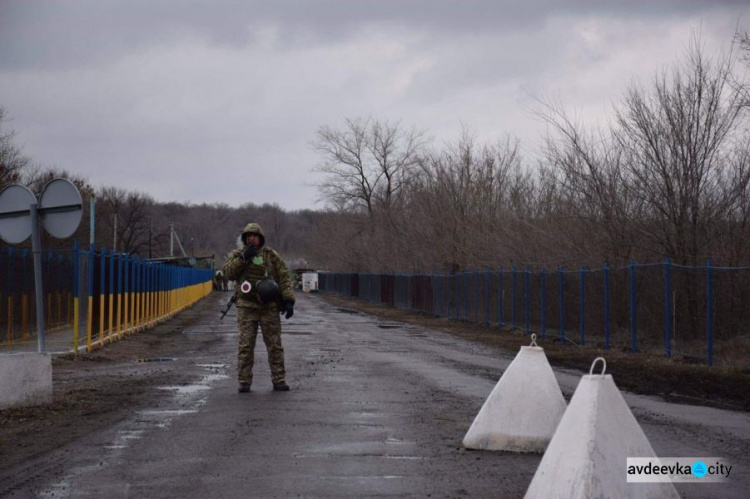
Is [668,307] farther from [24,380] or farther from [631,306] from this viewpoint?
[24,380]

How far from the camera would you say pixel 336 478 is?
6.40m

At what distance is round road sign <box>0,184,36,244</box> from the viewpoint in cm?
1312

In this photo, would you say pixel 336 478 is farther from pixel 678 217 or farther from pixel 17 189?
pixel 678 217

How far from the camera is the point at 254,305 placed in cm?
1171

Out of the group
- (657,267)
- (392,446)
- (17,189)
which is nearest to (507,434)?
(392,446)

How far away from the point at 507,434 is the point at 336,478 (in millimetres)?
1630

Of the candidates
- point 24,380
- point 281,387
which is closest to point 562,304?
point 281,387

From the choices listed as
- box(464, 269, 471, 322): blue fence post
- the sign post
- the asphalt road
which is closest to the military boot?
the asphalt road

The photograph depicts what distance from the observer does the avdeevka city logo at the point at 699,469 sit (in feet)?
22.2

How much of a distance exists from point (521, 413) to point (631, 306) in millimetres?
12325

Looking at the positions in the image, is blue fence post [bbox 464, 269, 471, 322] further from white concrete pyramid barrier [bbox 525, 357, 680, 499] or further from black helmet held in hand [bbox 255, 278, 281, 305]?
white concrete pyramid barrier [bbox 525, 357, 680, 499]

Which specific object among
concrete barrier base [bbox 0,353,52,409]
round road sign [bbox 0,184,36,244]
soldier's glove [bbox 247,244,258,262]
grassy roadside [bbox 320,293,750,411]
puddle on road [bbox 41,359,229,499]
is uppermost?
round road sign [bbox 0,184,36,244]

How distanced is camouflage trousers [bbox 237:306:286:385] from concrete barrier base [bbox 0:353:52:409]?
2.29 m

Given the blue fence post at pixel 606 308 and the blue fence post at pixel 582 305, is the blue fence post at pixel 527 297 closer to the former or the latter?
the blue fence post at pixel 582 305
